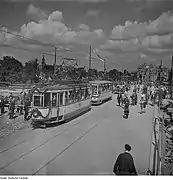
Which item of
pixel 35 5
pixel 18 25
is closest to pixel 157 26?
pixel 35 5

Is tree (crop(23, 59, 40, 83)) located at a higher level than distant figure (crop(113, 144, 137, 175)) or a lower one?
higher

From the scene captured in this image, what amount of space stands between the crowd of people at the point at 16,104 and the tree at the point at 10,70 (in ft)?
1.85

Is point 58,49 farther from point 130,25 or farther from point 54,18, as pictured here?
point 130,25

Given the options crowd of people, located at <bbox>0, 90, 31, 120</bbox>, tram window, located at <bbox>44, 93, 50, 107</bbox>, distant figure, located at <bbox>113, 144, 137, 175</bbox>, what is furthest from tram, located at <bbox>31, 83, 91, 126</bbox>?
distant figure, located at <bbox>113, 144, 137, 175</bbox>

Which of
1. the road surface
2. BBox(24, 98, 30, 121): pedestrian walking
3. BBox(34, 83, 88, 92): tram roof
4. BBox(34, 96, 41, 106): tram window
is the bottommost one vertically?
the road surface

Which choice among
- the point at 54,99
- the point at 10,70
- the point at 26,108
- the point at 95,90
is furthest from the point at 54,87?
the point at 95,90

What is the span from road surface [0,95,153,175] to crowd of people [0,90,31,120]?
60cm

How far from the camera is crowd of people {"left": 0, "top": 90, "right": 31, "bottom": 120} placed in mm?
3984

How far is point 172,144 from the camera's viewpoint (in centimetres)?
323

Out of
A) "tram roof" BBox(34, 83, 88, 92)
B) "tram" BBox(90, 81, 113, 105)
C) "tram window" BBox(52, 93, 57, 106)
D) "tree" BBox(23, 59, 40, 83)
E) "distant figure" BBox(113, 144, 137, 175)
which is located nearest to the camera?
"distant figure" BBox(113, 144, 137, 175)

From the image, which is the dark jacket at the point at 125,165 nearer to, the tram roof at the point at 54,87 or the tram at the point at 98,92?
the tram roof at the point at 54,87

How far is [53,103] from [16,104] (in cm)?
89

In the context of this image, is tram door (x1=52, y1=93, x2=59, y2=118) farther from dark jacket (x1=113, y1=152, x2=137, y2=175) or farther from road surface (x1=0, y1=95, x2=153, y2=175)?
dark jacket (x1=113, y1=152, x2=137, y2=175)

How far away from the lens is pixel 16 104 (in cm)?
452
